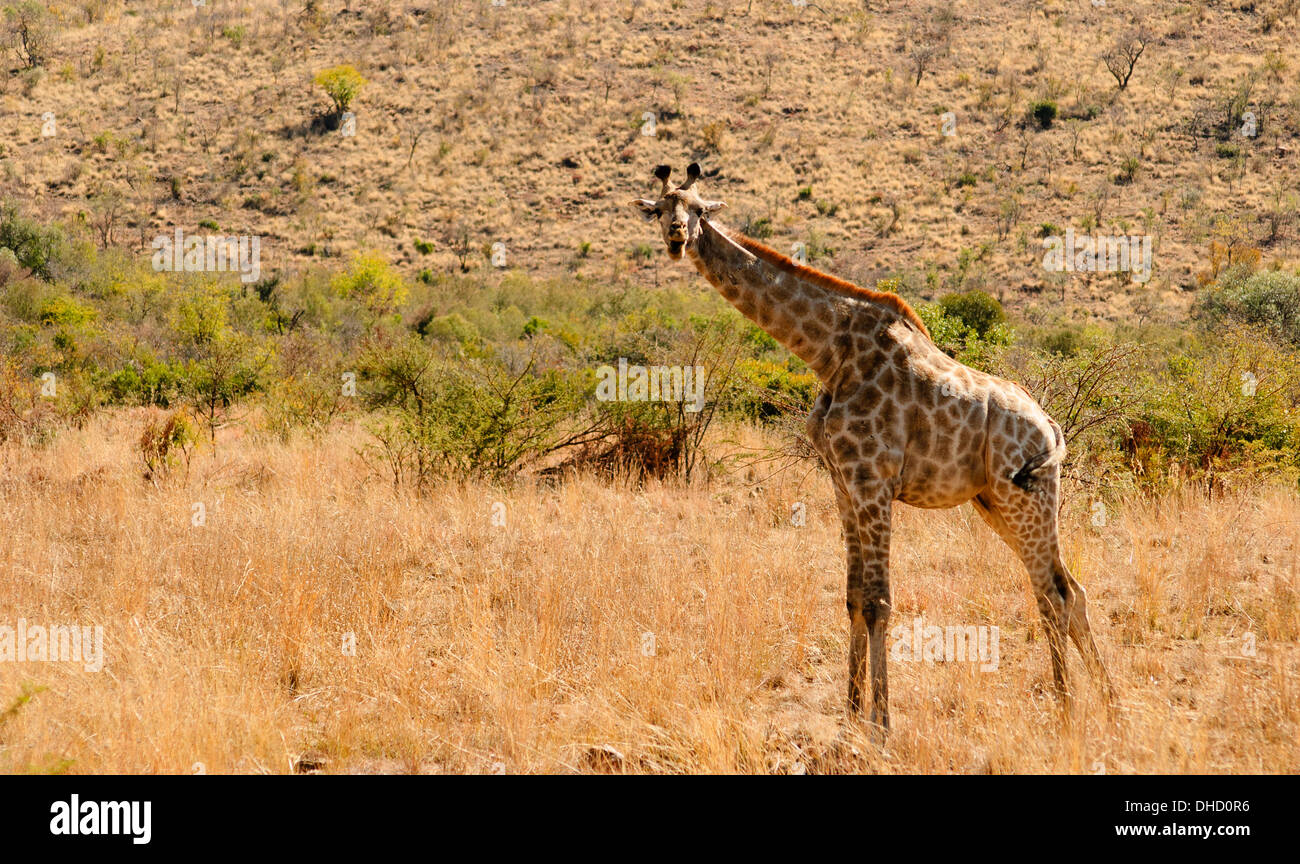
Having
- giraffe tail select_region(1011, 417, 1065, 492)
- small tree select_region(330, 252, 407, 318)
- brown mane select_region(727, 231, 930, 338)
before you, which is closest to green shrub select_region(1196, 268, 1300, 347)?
giraffe tail select_region(1011, 417, 1065, 492)

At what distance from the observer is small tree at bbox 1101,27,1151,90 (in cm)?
4603

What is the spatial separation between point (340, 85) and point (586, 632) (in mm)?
49264

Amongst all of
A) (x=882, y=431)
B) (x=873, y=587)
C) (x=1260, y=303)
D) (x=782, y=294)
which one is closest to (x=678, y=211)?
(x=782, y=294)

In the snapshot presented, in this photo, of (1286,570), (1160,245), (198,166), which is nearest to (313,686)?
(1286,570)

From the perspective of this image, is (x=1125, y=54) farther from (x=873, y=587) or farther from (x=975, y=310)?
(x=873, y=587)

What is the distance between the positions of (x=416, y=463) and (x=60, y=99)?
171 feet

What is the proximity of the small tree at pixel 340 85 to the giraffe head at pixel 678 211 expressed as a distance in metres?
49.0

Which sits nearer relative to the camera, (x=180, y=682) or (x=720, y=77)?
(x=180, y=682)

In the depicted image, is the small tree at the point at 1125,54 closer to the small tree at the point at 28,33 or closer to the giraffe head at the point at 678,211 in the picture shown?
the giraffe head at the point at 678,211

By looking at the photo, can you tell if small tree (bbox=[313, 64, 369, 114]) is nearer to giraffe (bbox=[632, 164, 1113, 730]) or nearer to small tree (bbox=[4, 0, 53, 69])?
small tree (bbox=[4, 0, 53, 69])

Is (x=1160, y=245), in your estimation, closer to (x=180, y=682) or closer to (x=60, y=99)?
(x=180, y=682)

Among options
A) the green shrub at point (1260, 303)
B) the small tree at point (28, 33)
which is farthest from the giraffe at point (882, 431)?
the small tree at point (28, 33)

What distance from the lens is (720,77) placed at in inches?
1983

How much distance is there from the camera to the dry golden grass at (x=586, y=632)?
4.66 meters
